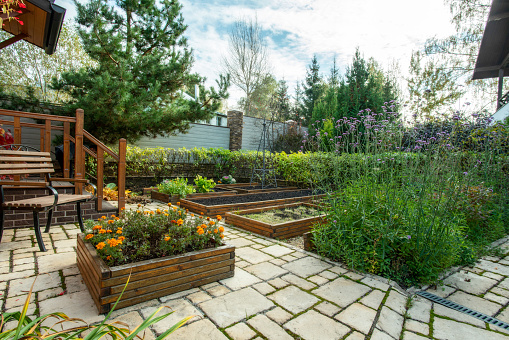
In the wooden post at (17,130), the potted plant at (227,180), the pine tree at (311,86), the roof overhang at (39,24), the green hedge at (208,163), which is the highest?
the pine tree at (311,86)

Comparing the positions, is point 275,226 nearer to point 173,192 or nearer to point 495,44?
point 173,192

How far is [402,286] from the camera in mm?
2117

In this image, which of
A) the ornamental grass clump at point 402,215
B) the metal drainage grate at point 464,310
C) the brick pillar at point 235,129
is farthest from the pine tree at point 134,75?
the metal drainage grate at point 464,310

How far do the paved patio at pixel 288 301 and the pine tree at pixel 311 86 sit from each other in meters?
16.6

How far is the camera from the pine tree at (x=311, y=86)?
18134 millimetres

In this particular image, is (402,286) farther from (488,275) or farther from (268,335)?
(268,335)

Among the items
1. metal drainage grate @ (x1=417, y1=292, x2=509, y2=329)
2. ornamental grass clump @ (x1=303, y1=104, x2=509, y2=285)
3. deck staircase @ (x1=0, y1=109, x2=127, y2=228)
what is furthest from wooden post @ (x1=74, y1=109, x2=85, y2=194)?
metal drainage grate @ (x1=417, y1=292, x2=509, y2=329)

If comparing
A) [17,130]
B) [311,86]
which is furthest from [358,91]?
[17,130]

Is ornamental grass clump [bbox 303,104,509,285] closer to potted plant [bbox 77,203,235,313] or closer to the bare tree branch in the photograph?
potted plant [bbox 77,203,235,313]

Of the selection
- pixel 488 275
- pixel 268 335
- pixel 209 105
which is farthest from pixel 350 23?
pixel 268 335

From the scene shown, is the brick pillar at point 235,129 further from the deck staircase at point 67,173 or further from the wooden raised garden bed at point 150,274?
the wooden raised garden bed at point 150,274

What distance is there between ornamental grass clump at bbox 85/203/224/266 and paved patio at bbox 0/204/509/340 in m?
0.30

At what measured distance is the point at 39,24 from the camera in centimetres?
337

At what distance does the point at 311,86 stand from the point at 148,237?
1840 cm
